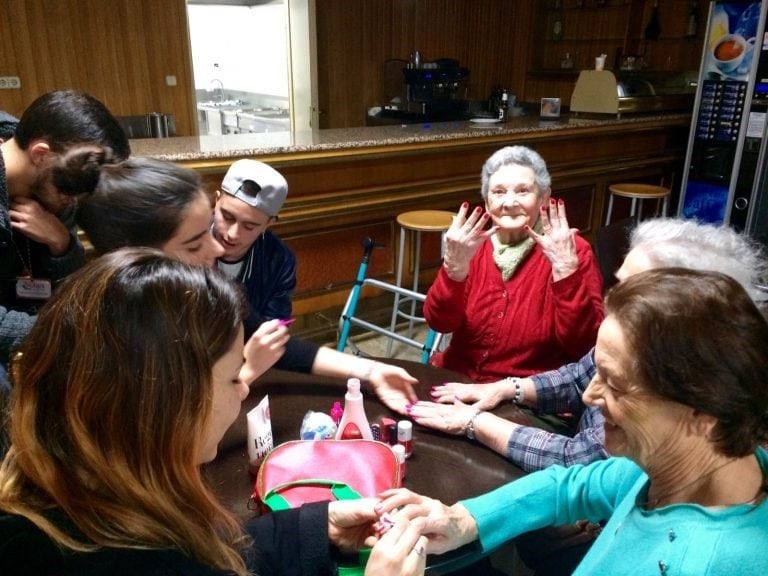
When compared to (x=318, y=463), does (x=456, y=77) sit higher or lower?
higher

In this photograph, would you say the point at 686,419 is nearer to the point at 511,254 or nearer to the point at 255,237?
the point at 511,254

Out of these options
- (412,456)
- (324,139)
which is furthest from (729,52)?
(412,456)

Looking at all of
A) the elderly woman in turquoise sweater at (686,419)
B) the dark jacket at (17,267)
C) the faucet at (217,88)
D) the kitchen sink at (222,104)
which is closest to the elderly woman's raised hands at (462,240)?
the elderly woman in turquoise sweater at (686,419)

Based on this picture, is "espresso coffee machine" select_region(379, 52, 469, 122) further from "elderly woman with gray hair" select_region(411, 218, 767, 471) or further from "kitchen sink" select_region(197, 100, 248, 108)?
"elderly woman with gray hair" select_region(411, 218, 767, 471)

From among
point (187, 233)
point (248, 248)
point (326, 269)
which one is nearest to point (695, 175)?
point (326, 269)

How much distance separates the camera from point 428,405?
146cm

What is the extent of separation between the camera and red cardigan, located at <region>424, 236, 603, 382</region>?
1.80m

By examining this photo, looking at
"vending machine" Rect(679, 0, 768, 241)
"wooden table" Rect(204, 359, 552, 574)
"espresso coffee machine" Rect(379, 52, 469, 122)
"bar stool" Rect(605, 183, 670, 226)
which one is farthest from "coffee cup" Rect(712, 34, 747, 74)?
"wooden table" Rect(204, 359, 552, 574)

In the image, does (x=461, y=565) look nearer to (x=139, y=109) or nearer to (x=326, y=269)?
(x=326, y=269)

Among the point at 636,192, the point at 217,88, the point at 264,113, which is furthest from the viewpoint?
the point at 217,88

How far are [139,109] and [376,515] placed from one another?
5.04m

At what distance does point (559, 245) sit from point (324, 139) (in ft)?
5.99

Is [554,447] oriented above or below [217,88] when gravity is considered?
below

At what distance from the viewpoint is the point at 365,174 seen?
11.1 feet
